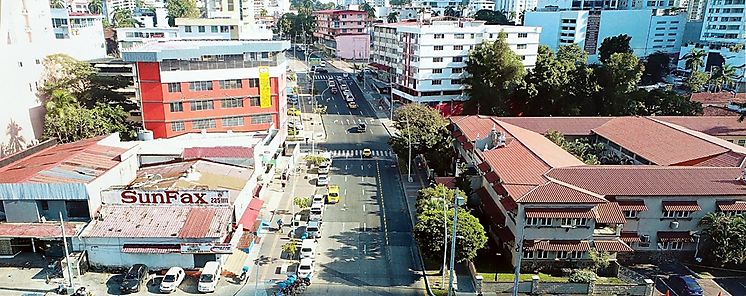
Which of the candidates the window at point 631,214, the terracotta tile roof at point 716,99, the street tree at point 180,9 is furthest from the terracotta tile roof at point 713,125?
the street tree at point 180,9

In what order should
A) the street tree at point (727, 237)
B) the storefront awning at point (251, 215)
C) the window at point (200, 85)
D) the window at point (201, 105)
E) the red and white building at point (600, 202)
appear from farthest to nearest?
the window at point (201, 105) → the window at point (200, 85) → the storefront awning at point (251, 215) → the street tree at point (727, 237) → the red and white building at point (600, 202)

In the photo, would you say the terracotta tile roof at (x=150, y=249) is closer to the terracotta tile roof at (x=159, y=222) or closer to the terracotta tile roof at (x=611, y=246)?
the terracotta tile roof at (x=159, y=222)

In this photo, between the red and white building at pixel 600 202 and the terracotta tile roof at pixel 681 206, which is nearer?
the red and white building at pixel 600 202

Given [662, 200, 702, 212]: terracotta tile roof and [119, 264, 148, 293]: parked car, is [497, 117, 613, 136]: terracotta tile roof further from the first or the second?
[119, 264, 148, 293]: parked car

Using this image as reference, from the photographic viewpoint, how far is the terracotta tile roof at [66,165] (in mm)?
43741

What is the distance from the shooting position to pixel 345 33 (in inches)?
7052

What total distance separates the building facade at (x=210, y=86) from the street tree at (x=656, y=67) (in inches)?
4351

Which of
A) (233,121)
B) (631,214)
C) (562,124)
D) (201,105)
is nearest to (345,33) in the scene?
(233,121)

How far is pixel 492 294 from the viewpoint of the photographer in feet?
127

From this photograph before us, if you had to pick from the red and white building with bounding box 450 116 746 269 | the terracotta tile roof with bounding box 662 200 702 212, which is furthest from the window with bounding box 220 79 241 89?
the terracotta tile roof with bounding box 662 200 702 212

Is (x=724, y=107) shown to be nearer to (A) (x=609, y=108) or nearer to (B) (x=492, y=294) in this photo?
(A) (x=609, y=108)

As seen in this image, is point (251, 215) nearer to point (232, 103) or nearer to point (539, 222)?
point (232, 103)

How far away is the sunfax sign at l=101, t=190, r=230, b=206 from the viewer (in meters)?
42.9

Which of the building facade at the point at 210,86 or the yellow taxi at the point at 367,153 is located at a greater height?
the building facade at the point at 210,86
